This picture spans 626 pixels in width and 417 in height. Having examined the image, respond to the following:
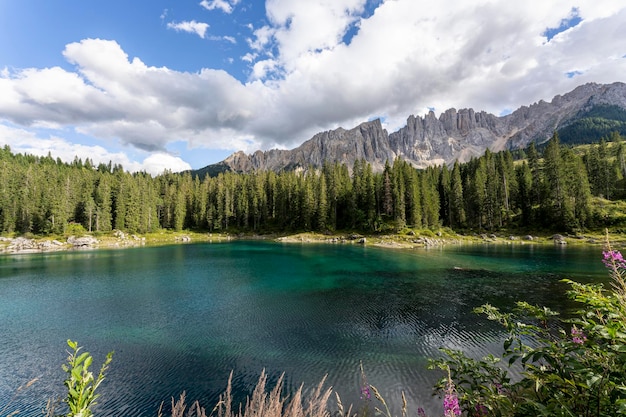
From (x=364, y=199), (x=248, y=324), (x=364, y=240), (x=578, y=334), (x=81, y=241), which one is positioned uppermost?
(x=364, y=199)

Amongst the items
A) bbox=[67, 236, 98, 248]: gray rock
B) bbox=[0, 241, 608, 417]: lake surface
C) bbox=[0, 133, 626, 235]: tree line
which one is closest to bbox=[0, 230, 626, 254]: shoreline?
bbox=[67, 236, 98, 248]: gray rock

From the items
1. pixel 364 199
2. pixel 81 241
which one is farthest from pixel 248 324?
pixel 81 241

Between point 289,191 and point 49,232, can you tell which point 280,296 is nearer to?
point 289,191

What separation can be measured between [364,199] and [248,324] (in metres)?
85.1

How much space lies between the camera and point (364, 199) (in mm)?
104438

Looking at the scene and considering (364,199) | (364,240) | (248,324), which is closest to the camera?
(248,324)

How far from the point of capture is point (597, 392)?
3.30 m

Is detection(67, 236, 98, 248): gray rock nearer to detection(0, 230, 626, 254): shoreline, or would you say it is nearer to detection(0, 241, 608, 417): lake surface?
detection(0, 230, 626, 254): shoreline

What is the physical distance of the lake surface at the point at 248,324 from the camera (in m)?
15.7

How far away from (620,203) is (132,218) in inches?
6416

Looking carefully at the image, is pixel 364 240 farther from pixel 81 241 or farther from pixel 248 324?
pixel 81 241

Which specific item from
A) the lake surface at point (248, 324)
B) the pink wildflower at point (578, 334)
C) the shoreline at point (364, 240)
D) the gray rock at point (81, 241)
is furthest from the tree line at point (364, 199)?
the pink wildflower at point (578, 334)

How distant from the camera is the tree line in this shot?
9219 cm

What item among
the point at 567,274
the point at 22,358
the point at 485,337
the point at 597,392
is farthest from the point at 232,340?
the point at 567,274
